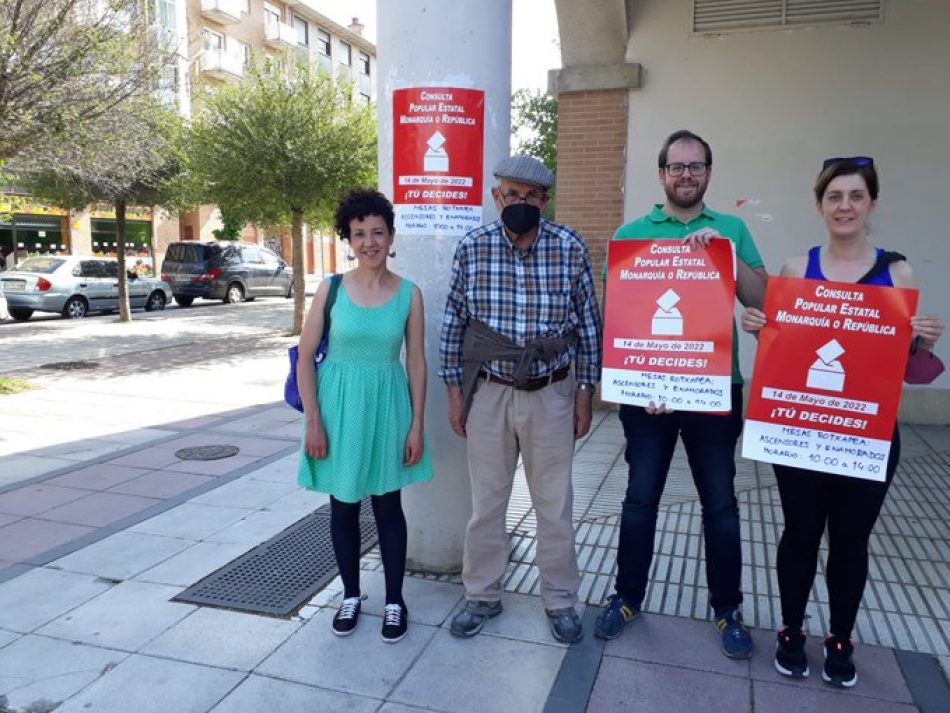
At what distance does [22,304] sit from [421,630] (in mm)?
17916

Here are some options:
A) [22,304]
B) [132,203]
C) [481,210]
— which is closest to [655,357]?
[481,210]

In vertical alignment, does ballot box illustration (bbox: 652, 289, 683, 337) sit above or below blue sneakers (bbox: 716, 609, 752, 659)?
above

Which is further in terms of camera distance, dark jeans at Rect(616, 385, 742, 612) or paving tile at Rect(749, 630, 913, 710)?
dark jeans at Rect(616, 385, 742, 612)

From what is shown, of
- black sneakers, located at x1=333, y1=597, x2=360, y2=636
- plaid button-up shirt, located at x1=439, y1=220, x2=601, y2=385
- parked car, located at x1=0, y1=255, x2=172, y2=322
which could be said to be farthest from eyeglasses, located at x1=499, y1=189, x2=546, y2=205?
parked car, located at x1=0, y1=255, x2=172, y2=322

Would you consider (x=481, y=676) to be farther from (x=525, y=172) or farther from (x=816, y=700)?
(x=525, y=172)

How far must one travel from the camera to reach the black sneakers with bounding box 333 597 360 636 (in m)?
3.29

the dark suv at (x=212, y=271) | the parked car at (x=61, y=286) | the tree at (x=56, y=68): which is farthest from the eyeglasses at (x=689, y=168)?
the dark suv at (x=212, y=271)

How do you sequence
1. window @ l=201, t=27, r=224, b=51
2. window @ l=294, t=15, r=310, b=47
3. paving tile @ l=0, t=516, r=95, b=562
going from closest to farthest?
paving tile @ l=0, t=516, r=95, b=562 < window @ l=201, t=27, r=224, b=51 < window @ l=294, t=15, r=310, b=47

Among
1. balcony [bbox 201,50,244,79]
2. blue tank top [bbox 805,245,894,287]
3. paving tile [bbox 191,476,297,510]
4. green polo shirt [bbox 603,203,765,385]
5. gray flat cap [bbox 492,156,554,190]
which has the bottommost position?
paving tile [bbox 191,476,297,510]

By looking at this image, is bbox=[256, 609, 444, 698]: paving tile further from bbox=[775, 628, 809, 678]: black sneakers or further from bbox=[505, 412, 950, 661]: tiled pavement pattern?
bbox=[775, 628, 809, 678]: black sneakers

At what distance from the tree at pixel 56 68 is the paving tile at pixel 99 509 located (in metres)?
5.14

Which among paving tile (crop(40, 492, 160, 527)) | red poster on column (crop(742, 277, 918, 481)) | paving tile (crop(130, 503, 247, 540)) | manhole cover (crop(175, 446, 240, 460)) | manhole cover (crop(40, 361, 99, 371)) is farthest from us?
manhole cover (crop(40, 361, 99, 371))

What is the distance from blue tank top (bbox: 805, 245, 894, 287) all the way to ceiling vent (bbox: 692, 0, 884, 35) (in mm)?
5247

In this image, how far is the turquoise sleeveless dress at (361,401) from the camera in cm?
313
